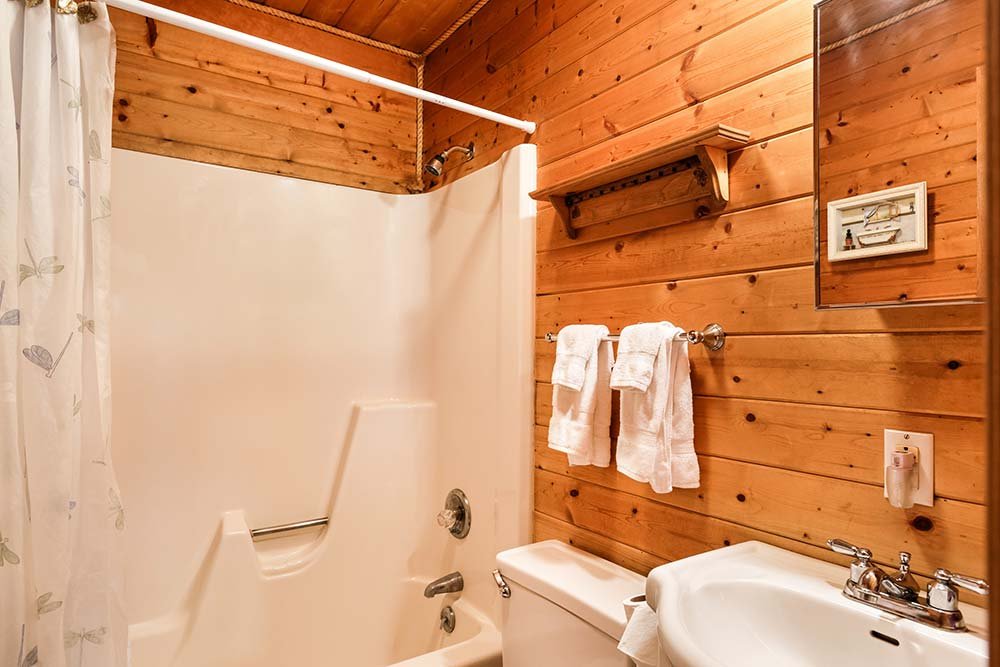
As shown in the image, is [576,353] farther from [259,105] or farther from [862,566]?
[259,105]

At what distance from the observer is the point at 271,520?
2113 mm

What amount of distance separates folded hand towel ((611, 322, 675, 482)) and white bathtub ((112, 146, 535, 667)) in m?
0.54

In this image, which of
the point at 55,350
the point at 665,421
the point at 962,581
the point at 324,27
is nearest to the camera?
the point at 962,581

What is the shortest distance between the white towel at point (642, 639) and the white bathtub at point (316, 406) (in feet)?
2.63

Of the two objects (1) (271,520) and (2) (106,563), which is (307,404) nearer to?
(1) (271,520)

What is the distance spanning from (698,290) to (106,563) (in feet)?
4.63

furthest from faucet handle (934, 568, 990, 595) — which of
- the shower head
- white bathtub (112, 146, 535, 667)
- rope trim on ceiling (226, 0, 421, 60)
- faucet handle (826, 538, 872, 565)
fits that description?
rope trim on ceiling (226, 0, 421, 60)

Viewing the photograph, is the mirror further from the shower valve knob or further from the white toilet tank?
the shower valve knob

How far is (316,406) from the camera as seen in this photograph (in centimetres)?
223

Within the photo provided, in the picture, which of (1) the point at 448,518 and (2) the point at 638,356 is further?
(1) the point at 448,518

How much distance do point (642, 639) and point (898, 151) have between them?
0.92 m

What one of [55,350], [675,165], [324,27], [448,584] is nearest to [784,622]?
[675,165]

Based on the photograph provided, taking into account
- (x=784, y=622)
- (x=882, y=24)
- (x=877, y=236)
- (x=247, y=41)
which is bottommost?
(x=784, y=622)

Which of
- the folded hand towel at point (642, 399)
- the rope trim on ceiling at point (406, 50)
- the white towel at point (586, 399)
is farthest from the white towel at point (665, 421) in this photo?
the rope trim on ceiling at point (406, 50)
